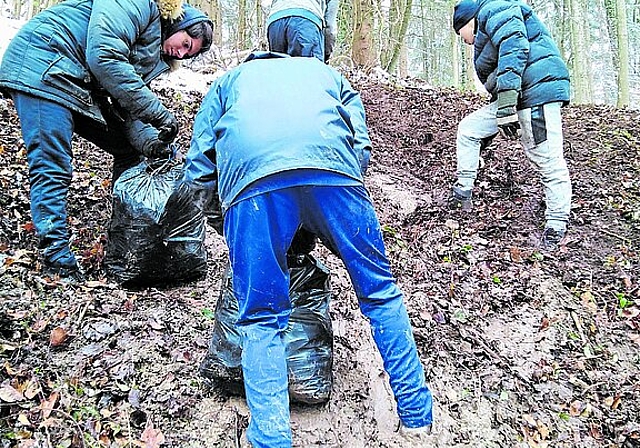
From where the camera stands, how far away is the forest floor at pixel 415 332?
99.4 inches

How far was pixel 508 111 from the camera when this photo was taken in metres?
4.20

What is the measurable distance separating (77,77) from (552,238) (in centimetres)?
372

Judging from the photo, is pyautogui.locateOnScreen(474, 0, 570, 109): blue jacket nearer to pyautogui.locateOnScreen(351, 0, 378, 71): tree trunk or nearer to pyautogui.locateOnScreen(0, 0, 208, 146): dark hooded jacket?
pyautogui.locateOnScreen(0, 0, 208, 146): dark hooded jacket

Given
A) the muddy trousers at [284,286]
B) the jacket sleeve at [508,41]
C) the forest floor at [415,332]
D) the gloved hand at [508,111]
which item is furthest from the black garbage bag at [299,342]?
the jacket sleeve at [508,41]

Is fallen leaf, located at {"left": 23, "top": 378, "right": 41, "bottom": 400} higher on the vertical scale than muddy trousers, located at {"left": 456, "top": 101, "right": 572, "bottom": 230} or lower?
lower

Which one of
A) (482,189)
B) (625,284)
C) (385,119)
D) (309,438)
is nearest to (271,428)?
(309,438)

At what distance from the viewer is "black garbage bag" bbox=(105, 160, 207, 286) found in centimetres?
329

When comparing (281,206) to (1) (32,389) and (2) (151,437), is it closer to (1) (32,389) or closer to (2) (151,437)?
(2) (151,437)

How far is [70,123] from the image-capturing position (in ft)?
10.6

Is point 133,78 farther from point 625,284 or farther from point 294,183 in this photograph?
point 625,284

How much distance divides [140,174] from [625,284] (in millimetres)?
3557

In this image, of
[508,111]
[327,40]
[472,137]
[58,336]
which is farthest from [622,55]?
[58,336]

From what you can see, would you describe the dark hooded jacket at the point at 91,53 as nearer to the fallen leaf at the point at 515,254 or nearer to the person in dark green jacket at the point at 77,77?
the person in dark green jacket at the point at 77,77

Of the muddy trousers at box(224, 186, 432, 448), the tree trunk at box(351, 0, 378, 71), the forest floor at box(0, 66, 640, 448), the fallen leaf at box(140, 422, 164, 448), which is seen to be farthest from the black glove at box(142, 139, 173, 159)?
the tree trunk at box(351, 0, 378, 71)
